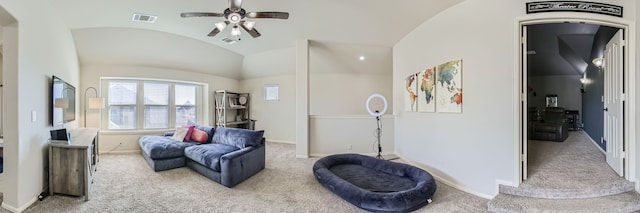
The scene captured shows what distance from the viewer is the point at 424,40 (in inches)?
158

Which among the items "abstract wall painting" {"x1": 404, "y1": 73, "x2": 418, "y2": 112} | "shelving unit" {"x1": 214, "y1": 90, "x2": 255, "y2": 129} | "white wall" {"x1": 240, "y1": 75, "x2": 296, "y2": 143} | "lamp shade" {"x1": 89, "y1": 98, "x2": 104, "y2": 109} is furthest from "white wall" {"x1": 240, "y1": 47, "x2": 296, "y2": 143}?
"lamp shade" {"x1": 89, "y1": 98, "x2": 104, "y2": 109}

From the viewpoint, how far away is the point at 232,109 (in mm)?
7402

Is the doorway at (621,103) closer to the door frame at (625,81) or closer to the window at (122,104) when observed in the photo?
the door frame at (625,81)

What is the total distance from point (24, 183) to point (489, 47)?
5138 millimetres

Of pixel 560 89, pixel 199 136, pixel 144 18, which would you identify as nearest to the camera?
pixel 144 18

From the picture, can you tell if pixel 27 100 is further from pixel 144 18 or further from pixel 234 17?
pixel 234 17

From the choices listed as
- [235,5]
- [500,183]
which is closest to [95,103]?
[235,5]

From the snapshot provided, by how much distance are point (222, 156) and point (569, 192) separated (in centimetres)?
398

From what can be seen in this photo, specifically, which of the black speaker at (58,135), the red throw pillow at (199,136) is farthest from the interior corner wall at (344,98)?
the black speaker at (58,135)

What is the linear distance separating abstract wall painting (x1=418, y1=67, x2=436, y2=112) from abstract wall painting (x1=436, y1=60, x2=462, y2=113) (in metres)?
0.09

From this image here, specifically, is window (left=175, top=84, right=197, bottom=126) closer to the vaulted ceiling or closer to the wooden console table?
the wooden console table

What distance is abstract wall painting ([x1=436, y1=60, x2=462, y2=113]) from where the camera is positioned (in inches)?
127

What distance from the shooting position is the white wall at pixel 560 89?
25.1 ft

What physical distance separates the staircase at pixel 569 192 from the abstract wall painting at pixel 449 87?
1.09 m
